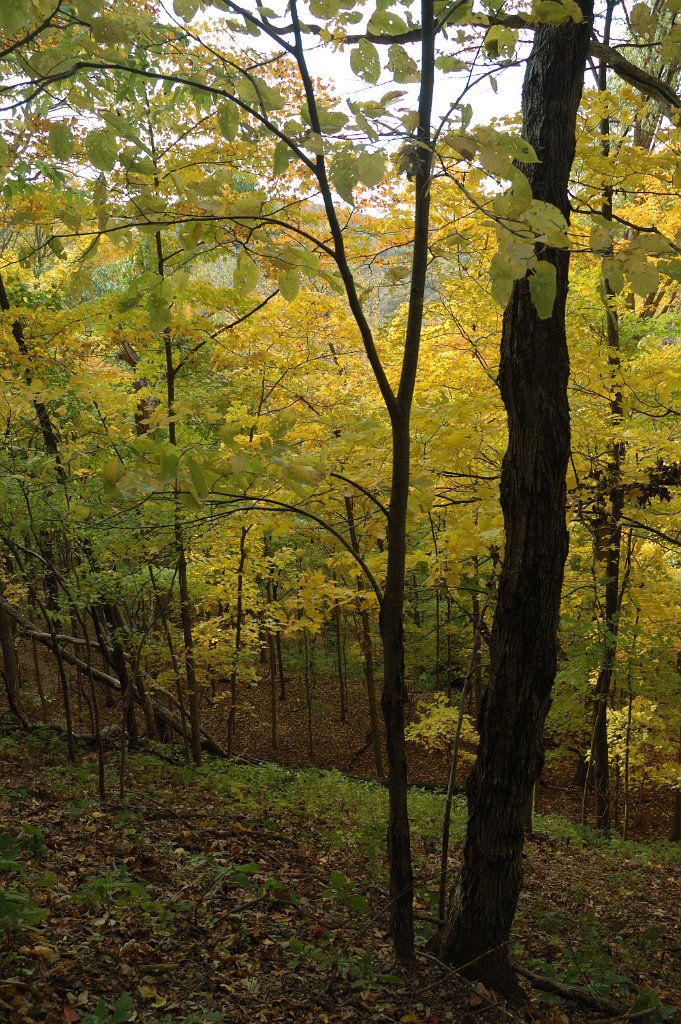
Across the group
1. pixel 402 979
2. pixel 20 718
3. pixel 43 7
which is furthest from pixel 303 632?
pixel 43 7

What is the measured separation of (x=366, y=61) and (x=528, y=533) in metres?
1.96

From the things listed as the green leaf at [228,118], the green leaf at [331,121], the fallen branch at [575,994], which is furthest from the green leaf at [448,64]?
the fallen branch at [575,994]

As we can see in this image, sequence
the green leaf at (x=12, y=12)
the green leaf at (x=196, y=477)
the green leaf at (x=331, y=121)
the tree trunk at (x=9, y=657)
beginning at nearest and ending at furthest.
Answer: the green leaf at (x=12, y=12), the green leaf at (x=196, y=477), the green leaf at (x=331, y=121), the tree trunk at (x=9, y=657)

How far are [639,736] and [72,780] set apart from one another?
858cm

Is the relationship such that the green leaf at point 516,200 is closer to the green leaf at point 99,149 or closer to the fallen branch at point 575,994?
the green leaf at point 99,149

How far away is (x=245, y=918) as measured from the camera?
3285 mm

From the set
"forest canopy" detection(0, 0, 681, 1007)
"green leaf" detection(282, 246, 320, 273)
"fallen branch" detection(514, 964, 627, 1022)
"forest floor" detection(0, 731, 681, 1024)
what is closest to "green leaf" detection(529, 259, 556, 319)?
"forest canopy" detection(0, 0, 681, 1007)

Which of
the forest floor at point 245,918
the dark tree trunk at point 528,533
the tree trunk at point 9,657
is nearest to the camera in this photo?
the forest floor at point 245,918

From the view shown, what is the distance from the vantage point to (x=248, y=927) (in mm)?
3189

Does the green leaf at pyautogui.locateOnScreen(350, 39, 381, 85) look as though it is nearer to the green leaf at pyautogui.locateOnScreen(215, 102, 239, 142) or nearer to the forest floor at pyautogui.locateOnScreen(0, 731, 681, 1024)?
the green leaf at pyautogui.locateOnScreen(215, 102, 239, 142)

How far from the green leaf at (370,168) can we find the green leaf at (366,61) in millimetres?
342

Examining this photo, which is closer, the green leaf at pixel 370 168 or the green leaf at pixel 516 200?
the green leaf at pixel 516 200

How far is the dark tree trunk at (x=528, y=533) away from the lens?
2906 millimetres

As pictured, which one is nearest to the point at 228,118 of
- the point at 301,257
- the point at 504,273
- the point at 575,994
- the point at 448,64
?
the point at 301,257
